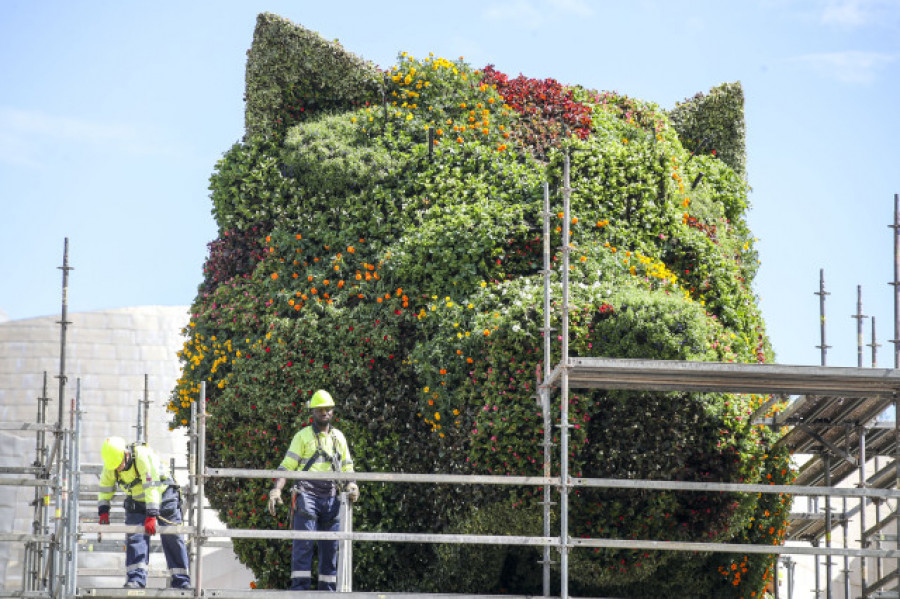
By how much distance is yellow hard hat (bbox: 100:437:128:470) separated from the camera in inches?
453

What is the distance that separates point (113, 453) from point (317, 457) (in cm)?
196

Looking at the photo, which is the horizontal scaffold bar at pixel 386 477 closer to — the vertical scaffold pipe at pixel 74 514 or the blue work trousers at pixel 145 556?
the vertical scaffold pipe at pixel 74 514

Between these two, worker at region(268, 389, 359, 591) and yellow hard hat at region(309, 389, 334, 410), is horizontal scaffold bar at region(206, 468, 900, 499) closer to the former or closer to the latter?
worker at region(268, 389, 359, 591)

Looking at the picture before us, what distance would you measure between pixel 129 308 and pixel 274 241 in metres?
15.0

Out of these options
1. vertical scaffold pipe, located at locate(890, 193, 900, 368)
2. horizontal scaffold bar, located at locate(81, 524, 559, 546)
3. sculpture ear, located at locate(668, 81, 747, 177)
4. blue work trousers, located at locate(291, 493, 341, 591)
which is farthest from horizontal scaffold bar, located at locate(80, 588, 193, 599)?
sculpture ear, located at locate(668, 81, 747, 177)

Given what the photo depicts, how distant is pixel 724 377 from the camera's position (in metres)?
10.8

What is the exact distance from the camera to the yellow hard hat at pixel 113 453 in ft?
37.8

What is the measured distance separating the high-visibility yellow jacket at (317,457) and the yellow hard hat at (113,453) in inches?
63.5

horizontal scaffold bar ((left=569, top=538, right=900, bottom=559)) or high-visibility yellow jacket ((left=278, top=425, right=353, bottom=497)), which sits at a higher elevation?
high-visibility yellow jacket ((left=278, top=425, right=353, bottom=497))

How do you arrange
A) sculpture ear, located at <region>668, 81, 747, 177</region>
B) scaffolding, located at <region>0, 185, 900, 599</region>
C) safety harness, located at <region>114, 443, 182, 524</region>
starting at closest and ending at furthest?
scaffolding, located at <region>0, 185, 900, 599</region>, safety harness, located at <region>114, 443, 182, 524</region>, sculpture ear, located at <region>668, 81, 747, 177</region>

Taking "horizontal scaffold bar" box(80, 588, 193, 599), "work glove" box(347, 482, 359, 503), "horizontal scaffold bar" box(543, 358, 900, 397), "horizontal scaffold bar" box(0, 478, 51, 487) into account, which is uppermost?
"horizontal scaffold bar" box(543, 358, 900, 397)

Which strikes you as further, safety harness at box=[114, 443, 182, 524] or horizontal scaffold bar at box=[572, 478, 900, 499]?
safety harness at box=[114, 443, 182, 524]

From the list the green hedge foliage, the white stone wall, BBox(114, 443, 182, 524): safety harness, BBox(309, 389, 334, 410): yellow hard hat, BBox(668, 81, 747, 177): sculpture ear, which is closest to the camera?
BBox(309, 389, 334, 410): yellow hard hat

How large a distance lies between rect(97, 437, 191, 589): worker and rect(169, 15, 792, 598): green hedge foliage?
64.1 inches
